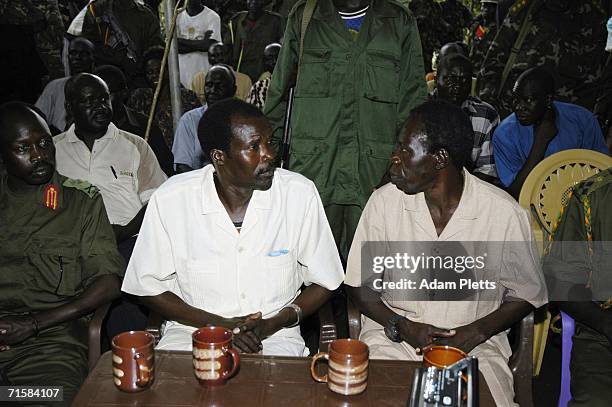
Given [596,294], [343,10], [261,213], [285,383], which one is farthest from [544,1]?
[285,383]

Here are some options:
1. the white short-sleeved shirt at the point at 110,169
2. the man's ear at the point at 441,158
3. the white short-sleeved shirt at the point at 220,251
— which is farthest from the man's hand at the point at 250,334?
the white short-sleeved shirt at the point at 110,169

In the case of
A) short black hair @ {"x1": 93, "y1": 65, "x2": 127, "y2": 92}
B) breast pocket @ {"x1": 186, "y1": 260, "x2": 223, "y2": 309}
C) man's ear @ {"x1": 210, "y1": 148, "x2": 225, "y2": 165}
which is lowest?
breast pocket @ {"x1": 186, "y1": 260, "x2": 223, "y2": 309}

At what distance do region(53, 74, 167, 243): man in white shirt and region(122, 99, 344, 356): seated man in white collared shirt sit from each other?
1.23m

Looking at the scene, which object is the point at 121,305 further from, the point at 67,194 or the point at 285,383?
the point at 285,383

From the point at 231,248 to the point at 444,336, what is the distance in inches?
35.5

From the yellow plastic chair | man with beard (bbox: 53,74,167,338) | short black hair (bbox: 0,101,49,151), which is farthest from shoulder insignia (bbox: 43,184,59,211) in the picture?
the yellow plastic chair

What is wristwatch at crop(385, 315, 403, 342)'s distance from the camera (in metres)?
2.47

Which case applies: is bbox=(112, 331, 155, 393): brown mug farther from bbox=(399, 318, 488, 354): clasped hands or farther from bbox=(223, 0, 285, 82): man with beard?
bbox=(223, 0, 285, 82): man with beard

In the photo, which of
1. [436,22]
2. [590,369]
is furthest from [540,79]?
[436,22]

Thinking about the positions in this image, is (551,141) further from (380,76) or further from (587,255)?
(587,255)

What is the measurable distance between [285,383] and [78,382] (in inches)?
44.3

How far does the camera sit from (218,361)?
1.71 m

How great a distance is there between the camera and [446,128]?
2.49m

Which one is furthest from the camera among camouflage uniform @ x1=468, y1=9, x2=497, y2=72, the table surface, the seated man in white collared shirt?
camouflage uniform @ x1=468, y1=9, x2=497, y2=72
